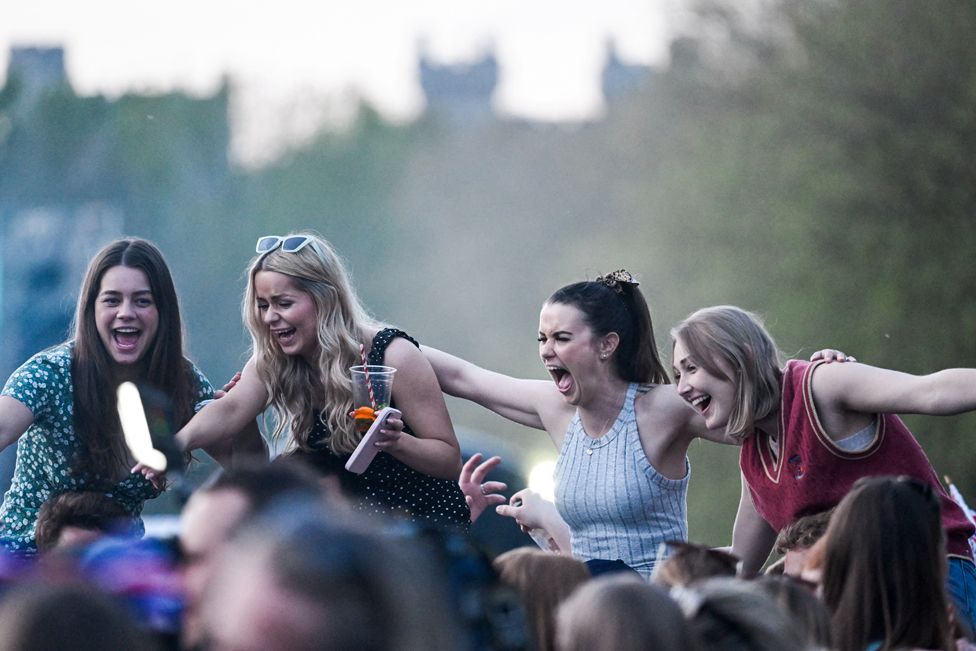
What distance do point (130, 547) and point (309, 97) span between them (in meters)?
31.4

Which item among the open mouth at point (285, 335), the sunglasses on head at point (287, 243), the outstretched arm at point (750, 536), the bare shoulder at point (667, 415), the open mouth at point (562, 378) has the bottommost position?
the outstretched arm at point (750, 536)

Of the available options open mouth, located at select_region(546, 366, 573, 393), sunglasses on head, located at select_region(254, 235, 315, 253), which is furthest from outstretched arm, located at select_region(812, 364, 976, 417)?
sunglasses on head, located at select_region(254, 235, 315, 253)

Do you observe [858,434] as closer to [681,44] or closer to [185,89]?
[681,44]

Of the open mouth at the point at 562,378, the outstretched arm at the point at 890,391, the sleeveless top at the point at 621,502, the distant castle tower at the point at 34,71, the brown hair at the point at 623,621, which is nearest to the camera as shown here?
the brown hair at the point at 623,621

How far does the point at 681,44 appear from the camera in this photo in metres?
18.1

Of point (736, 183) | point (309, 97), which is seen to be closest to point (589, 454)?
point (736, 183)

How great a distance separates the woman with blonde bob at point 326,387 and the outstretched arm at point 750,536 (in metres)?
0.88

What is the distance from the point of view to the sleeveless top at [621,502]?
411 cm

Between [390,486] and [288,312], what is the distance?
0.64 metres

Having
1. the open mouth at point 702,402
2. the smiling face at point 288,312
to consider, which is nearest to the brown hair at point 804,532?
the open mouth at point 702,402

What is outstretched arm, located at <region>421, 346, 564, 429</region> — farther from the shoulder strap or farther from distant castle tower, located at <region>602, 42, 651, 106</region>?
distant castle tower, located at <region>602, 42, 651, 106</region>

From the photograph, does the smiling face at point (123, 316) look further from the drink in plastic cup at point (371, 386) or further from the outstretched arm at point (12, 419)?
the drink in plastic cup at point (371, 386)

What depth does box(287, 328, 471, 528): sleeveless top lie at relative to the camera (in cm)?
414

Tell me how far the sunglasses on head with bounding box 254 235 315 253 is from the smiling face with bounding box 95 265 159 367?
43 centimetres
